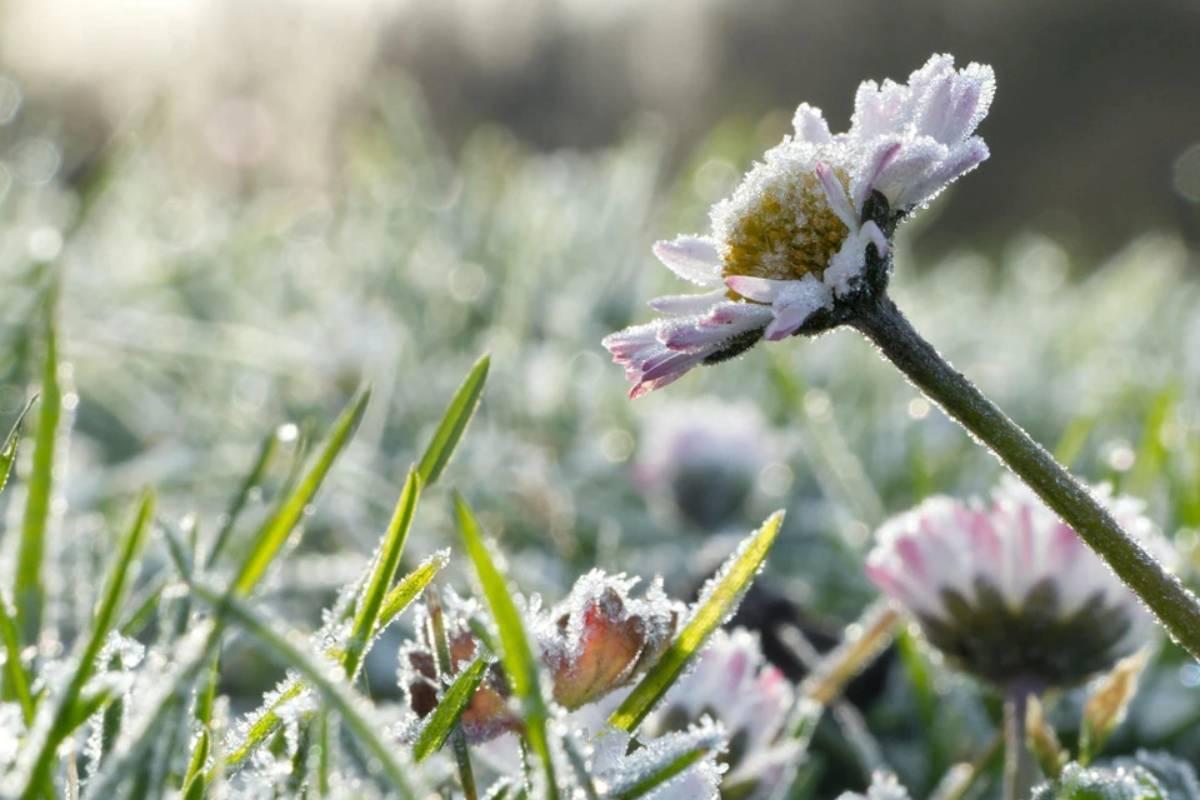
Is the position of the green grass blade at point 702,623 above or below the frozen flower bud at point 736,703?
below

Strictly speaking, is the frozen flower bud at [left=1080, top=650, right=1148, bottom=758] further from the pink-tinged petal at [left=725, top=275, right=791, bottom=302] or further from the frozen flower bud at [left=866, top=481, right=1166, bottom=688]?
the pink-tinged petal at [left=725, top=275, right=791, bottom=302]

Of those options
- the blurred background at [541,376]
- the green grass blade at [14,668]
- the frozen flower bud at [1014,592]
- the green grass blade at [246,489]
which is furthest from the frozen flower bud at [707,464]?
the green grass blade at [14,668]

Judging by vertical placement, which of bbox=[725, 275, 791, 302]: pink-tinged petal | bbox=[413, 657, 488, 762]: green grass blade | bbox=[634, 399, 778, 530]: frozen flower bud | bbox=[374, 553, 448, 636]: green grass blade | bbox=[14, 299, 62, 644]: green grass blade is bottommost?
bbox=[413, 657, 488, 762]: green grass blade

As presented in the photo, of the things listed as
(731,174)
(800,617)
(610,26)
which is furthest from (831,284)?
(610,26)

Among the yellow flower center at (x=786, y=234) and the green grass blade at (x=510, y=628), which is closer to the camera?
the green grass blade at (x=510, y=628)

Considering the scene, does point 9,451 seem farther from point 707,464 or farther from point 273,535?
point 707,464

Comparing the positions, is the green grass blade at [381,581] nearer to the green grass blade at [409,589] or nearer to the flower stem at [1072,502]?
the green grass blade at [409,589]

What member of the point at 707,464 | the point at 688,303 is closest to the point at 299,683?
the point at 688,303

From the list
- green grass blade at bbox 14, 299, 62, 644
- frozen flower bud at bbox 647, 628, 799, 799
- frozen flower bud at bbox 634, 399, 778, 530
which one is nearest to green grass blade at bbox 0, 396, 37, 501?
green grass blade at bbox 14, 299, 62, 644
